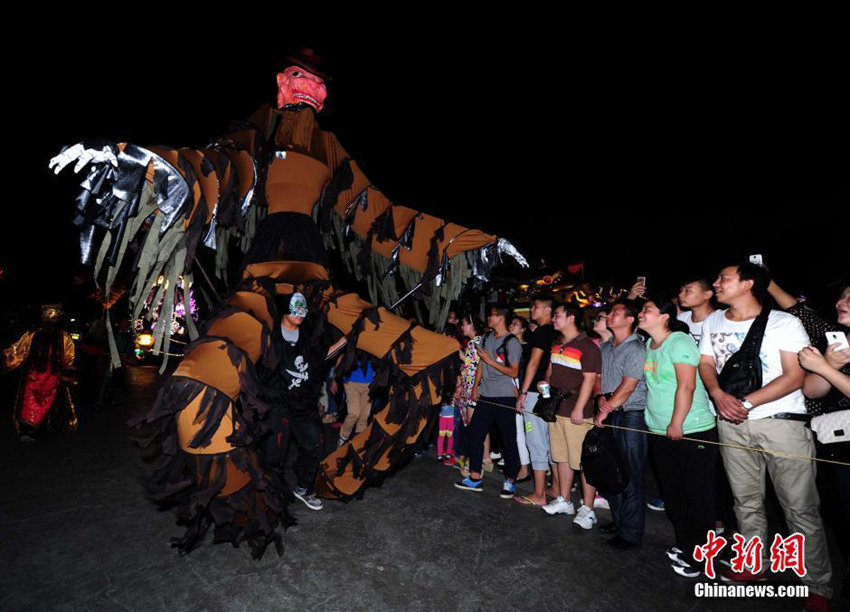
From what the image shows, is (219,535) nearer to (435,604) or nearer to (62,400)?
(435,604)

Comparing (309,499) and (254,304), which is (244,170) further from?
(309,499)

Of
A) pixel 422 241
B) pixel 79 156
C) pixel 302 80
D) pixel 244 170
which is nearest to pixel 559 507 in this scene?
pixel 422 241

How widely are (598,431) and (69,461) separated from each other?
5433 millimetres

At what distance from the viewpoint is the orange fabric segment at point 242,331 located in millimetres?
2688

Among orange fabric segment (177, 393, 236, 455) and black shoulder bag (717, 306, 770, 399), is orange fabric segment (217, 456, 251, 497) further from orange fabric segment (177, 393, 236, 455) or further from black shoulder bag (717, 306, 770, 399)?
black shoulder bag (717, 306, 770, 399)

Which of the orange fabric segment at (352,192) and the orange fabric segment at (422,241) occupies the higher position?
the orange fabric segment at (352,192)

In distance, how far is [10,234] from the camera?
530 inches

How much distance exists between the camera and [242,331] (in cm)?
272

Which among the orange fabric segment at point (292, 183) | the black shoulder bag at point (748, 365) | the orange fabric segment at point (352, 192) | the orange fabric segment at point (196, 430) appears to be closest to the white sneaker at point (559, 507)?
the black shoulder bag at point (748, 365)

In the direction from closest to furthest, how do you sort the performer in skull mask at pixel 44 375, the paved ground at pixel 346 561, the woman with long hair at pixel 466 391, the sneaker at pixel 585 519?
1. the paved ground at pixel 346 561
2. the sneaker at pixel 585 519
3. the woman with long hair at pixel 466 391
4. the performer in skull mask at pixel 44 375

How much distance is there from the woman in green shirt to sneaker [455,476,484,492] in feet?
5.54

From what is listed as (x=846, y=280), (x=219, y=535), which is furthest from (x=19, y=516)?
(x=846, y=280)

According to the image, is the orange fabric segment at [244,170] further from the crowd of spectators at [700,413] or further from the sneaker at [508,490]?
the sneaker at [508,490]

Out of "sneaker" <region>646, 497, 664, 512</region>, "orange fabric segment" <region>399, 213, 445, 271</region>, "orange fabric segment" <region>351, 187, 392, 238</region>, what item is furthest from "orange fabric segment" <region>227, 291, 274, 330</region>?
"sneaker" <region>646, 497, 664, 512</region>
